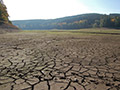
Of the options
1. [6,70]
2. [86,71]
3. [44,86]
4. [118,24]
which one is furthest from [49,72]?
[118,24]

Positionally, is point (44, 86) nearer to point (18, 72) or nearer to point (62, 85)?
point (62, 85)

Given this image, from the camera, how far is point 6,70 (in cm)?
252

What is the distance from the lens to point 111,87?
188 cm

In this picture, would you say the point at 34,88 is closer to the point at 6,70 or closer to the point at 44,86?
the point at 44,86

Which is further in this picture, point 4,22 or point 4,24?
point 4,22

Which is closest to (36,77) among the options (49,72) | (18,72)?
(49,72)

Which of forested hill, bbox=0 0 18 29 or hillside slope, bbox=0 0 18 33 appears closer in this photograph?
hillside slope, bbox=0 0 18 33

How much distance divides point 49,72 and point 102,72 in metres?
1.36

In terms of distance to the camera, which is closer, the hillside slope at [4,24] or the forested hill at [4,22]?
the hillside slope at [4,24]

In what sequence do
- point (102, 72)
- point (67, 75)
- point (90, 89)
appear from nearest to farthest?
point (90, 89)
point (67, 75)
point (102, 72)

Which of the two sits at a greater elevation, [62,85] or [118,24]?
[118,24]

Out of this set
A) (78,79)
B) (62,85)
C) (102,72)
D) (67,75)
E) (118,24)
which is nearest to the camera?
(62,85)

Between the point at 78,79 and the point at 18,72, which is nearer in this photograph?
the point at 78,79

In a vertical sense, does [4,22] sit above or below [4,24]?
above
